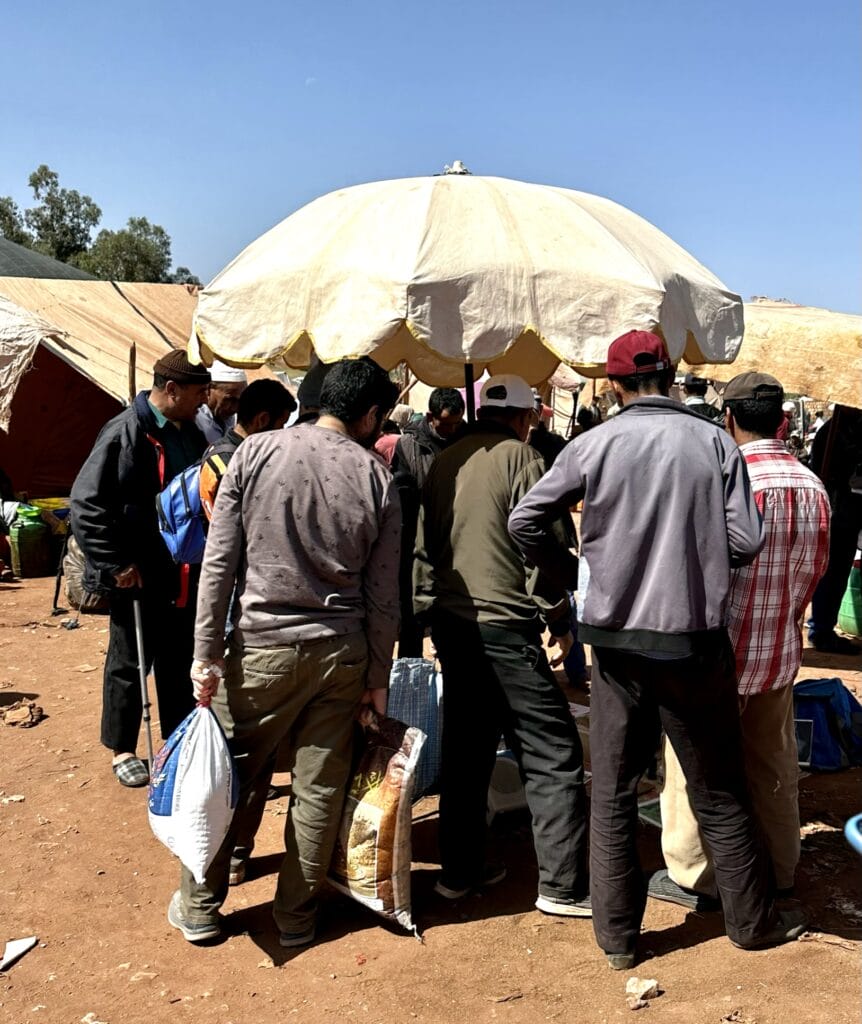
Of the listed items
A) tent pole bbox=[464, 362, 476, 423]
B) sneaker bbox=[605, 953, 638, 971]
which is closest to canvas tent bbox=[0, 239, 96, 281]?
tent pole bbox=[464, 362, 476, 423]

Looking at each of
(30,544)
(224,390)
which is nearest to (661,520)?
(224,390)

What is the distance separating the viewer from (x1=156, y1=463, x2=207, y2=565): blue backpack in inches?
182

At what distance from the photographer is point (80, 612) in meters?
10.0

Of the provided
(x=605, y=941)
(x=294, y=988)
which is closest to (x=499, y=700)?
(x=605, y=941)

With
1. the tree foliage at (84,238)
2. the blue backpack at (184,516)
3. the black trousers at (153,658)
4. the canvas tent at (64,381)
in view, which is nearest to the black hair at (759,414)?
the blue backpack at (184,516)

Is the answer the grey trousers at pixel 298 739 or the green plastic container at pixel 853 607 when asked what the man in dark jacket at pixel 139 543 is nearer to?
the grey trousers at pixel 298 739

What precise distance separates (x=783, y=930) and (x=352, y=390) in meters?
2.63

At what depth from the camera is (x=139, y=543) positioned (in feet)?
17.0

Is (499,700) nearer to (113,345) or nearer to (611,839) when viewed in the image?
(611,839)

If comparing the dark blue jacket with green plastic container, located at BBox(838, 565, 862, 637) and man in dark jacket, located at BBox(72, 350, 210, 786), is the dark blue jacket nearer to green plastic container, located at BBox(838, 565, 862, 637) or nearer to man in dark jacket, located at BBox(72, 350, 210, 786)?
man in dark jacket, located at BBox(72, 350, 210, 786)

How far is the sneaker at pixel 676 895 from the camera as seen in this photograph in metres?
Answer: 4.02

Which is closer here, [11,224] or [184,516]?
[184,516]

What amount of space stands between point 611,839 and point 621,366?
1.72m

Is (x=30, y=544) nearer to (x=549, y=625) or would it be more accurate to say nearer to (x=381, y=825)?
(x=381, y=825)
